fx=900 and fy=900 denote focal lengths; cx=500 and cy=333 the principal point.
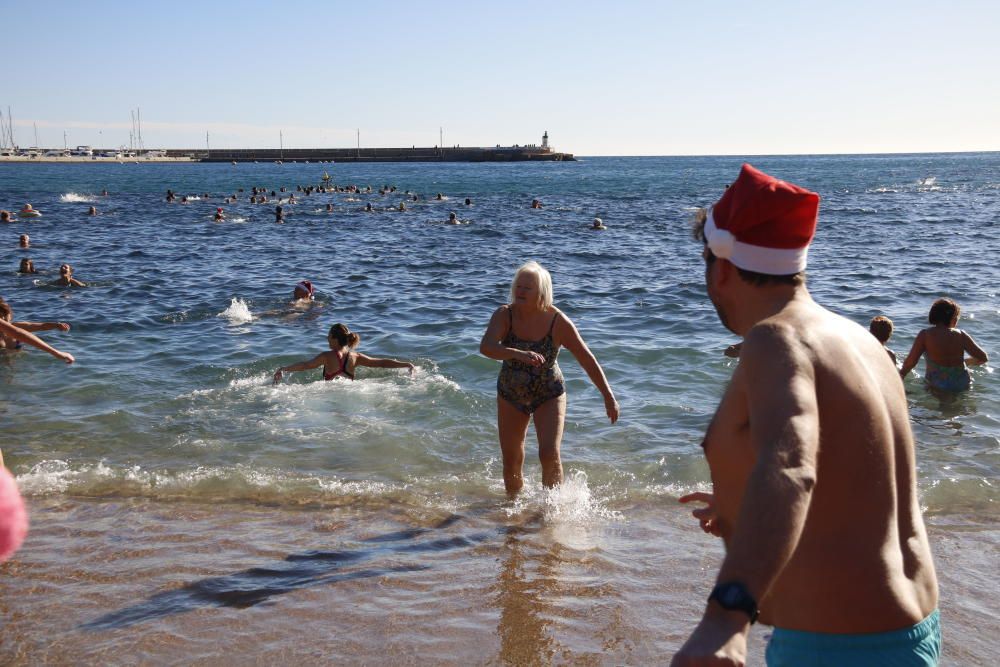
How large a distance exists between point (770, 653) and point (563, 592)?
9.93 ft

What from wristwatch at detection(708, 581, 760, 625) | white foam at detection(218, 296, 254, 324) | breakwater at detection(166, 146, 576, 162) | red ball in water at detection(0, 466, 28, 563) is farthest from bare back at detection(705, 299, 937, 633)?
breakwater at detection(166, 146, 576, 162)

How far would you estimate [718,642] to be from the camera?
158cm

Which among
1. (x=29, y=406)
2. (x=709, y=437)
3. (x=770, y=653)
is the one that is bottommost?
(x=29, y=406)

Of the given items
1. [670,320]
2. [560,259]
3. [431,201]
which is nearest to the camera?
[670,320]

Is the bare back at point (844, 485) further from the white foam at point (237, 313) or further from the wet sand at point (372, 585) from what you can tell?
the white foam at point (237, 313)

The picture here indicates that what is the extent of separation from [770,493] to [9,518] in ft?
4.44

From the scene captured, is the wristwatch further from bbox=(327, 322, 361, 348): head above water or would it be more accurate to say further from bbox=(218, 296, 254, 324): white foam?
bbox=(218, 296, 254, 324): white foam

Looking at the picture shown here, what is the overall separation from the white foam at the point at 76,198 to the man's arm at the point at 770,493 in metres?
46.7

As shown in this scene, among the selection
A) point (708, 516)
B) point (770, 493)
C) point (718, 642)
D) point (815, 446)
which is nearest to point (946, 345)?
point (708, 516)

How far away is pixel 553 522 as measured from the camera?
621 cm

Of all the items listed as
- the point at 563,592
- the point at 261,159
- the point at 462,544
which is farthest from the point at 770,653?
the point at 261,159

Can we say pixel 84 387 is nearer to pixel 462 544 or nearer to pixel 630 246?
pixel 462 544

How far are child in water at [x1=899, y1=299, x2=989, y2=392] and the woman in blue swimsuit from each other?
4.87m

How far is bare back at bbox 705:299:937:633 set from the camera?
1.88 meters
